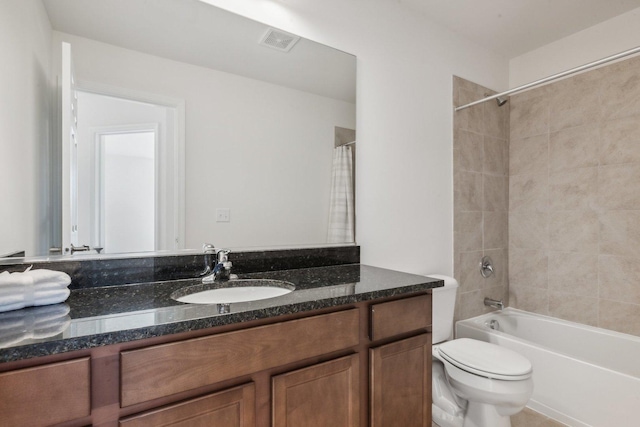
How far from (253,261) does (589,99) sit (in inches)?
98.5

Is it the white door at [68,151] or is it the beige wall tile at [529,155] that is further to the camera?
the beige wall tile at [529,155]

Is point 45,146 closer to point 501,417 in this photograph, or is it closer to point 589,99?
point 501,417

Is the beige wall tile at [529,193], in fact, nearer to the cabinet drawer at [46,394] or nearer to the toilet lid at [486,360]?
the toilet lid at [486,360]

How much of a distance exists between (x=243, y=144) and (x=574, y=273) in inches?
95.5

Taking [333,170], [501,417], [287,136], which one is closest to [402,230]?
[333,170]

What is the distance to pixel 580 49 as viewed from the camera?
2363mm

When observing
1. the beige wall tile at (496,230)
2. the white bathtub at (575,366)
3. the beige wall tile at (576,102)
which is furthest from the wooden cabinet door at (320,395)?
the beige wall tile at (576,102)

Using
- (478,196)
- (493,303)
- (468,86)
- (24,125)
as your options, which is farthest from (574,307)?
(24,125)

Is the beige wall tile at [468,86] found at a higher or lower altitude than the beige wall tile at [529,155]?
higher

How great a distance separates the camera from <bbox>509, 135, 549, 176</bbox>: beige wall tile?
2516mm

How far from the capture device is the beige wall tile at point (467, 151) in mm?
2297

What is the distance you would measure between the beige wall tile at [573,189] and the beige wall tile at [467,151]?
1.85 ft

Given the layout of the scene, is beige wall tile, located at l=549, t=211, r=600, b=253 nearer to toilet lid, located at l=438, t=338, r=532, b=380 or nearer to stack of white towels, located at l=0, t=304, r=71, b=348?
toilet lid, located at l=438, t=338, r=532, b=380

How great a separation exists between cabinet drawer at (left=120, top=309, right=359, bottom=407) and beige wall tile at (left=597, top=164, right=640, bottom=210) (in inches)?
85.2
